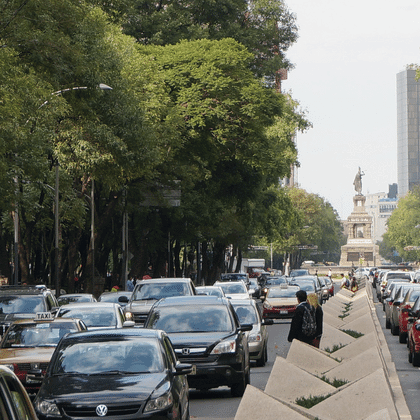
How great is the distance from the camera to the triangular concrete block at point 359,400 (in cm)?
897

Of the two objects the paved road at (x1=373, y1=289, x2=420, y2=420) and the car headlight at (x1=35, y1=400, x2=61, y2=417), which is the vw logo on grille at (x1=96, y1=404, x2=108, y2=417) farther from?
the paved road at (x1=373, y1=289, x2=420, y2=420)

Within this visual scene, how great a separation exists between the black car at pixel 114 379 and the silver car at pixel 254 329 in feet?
28.6

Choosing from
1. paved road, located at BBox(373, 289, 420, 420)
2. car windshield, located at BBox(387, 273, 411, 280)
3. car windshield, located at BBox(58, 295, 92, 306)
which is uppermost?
car windshield, located at BBox(387, 273, 411, 280)

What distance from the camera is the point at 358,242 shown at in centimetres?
14500

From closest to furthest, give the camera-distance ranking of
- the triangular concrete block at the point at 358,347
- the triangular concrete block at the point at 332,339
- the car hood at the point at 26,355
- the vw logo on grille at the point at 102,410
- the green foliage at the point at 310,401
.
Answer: the vw logo on grille at the point at 102,410, the green foliage at the point at 310,401, the car hood at the point at 26,355, the triangular concrete block at the point at 358,347, the triangular concrete block at the point at 332,339

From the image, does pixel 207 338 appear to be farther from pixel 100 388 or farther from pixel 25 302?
pixel 25 302

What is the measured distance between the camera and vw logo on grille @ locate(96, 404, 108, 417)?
31.9ft

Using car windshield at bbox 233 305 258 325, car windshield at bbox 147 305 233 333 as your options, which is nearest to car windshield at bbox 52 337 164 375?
car windshield at bbox 147 305 233 333

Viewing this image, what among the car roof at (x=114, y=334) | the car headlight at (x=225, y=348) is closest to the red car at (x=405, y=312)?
the car headlight at (x=225, y=348)

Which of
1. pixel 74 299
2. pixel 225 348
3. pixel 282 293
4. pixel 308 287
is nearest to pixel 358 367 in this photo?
pixel 225 348

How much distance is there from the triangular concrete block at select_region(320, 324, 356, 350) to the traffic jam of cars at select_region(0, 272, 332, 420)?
1.23m

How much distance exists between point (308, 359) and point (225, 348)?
1.27 m

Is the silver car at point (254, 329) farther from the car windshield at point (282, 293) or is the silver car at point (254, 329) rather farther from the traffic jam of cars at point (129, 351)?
the car windshield at point (282, 293)

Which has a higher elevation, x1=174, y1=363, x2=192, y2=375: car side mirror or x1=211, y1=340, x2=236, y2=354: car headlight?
x1=174, y1=363, x2=192, y2=375: car side mirror
